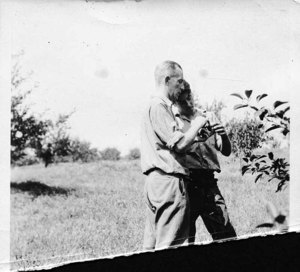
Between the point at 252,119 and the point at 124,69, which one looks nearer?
the point at 124,69

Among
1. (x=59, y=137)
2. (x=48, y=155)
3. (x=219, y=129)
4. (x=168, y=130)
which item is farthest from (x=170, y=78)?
(x=48, y=155)

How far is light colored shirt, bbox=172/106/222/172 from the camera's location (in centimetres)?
387

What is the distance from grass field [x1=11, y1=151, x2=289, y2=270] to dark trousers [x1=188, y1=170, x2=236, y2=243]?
1.40ft

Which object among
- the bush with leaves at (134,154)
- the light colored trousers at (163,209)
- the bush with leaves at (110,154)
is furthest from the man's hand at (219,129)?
the bush with leaves at (110,154)

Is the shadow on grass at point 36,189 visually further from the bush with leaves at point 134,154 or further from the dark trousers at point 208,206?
the dark trousers at point 208,206

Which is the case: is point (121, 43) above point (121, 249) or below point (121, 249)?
above

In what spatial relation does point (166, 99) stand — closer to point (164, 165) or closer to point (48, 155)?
point (164, 165)

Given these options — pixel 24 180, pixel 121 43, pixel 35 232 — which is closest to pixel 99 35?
pixel 121 43

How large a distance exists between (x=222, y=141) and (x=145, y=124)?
73 cm

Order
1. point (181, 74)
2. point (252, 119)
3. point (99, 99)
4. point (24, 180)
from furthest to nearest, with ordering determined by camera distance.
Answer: point (252, 119)
point (181, 74)
point (99, 99)
point (24, 180)

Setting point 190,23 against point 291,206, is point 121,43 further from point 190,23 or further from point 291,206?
point 291,206

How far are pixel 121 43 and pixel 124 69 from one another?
184 millimetres

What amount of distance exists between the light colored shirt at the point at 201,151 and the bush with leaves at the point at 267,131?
32 cm

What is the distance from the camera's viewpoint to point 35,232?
337 centimetres
